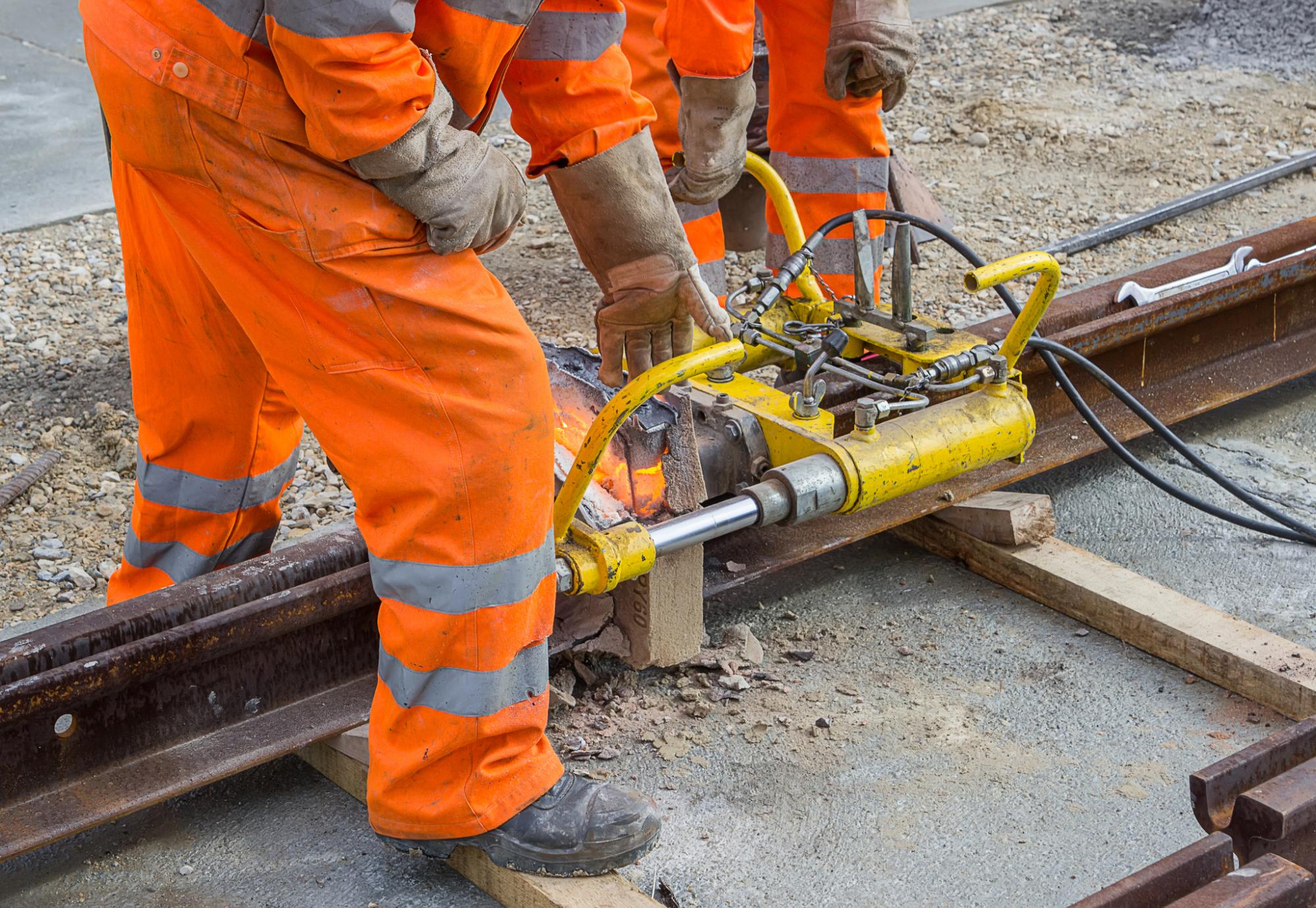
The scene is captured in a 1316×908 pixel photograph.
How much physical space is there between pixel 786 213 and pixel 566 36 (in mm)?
1379

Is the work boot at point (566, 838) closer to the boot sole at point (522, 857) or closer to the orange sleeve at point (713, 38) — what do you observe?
the boot sole at point (522, 857)

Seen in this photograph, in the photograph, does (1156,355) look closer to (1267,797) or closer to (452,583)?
(1267,797)

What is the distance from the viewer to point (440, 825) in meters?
2.47

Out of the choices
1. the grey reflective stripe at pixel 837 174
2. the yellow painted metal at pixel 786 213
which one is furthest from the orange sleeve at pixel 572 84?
the grey reflective stripe at pixel 837 174

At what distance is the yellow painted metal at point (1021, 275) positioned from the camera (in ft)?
9.82

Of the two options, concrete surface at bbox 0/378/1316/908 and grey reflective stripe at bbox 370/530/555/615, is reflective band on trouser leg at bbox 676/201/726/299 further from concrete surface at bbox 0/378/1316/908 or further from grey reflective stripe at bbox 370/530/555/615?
grey reflective stripe at bbox 370/530/555/615

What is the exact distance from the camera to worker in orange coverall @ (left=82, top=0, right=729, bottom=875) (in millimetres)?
2086

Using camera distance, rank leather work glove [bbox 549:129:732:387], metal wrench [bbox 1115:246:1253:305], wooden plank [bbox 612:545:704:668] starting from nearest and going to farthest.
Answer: leather work glove [bbox 549:129:732:387], wooden plank [bbox 612:545:704:668], metal wrench [bbox 1115:246:1253:305]

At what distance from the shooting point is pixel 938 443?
10.1 feet

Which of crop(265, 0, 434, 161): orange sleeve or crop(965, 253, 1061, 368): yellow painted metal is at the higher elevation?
crop(265, 0, 434, 161): orange sleeve

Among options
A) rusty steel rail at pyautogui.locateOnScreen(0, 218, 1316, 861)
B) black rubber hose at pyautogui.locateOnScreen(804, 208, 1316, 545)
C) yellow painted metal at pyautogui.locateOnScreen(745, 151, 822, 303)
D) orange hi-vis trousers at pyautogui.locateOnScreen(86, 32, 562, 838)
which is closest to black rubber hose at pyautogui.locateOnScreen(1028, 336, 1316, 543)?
black rubber hose at pyautogui.locateOnScreen(804, 208, 1316, 545)

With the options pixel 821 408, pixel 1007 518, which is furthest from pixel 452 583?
pixel 1007 518

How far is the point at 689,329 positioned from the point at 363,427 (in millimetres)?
846

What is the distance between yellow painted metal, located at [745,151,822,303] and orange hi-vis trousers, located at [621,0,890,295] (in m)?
0.46
